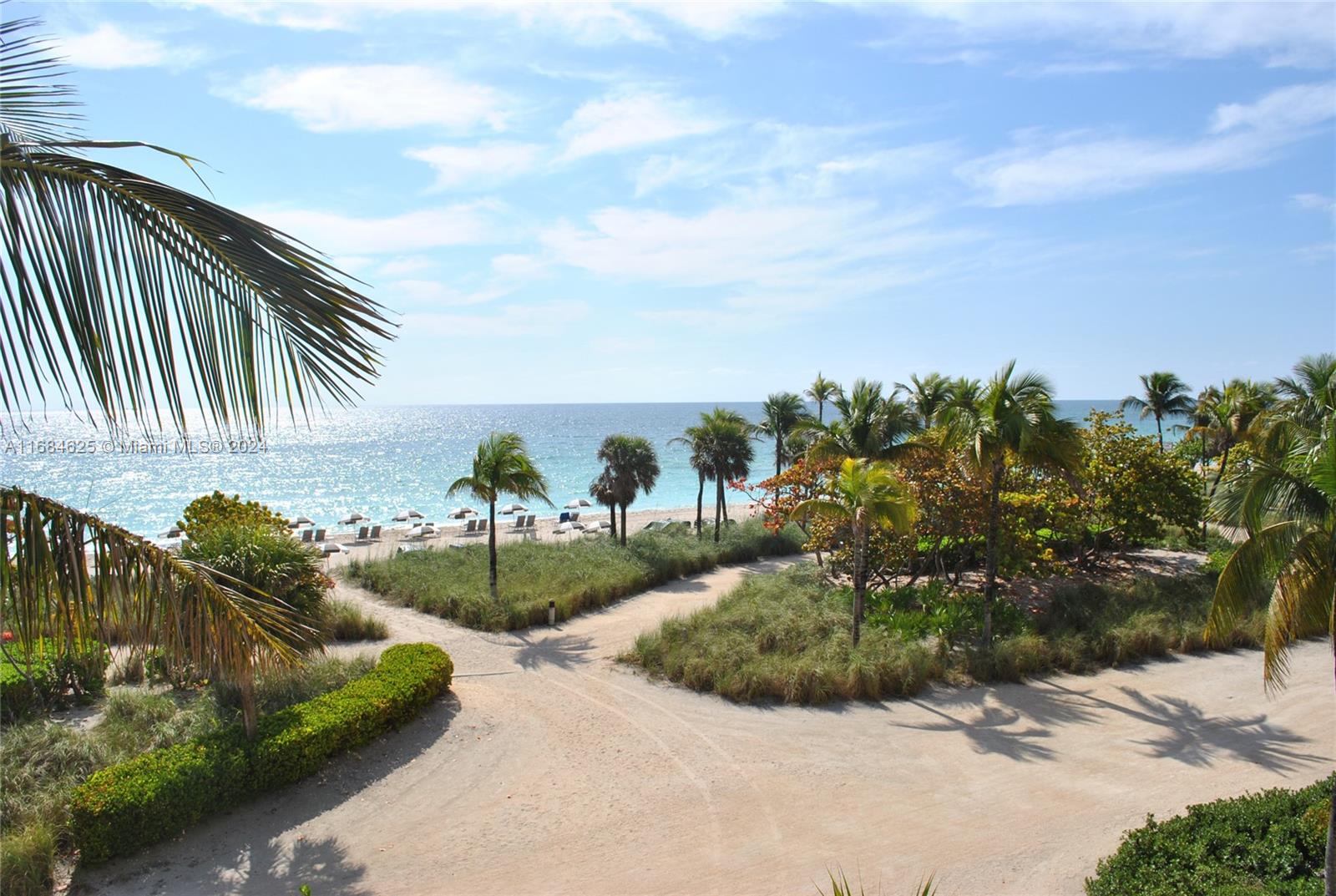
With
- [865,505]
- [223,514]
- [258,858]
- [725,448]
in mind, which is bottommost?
[258,858]

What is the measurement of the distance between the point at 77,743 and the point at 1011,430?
16353 mm

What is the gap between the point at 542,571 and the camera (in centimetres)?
2239

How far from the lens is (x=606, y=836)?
931 cm

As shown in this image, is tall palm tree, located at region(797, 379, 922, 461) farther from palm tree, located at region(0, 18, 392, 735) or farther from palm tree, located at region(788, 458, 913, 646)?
palm tree, located at region(0, 18, 392, 735)

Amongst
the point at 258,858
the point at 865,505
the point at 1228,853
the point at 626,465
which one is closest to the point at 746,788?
the point at 1228,853

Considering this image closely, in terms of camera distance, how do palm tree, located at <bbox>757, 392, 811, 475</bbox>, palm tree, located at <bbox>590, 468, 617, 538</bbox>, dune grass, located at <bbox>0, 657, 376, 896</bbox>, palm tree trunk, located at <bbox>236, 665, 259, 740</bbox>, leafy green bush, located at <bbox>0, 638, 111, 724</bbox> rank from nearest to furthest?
dune grass, located at <bbox>0, 657, 376, 896</bbox>
palm tree trunk, located at <bbox>236, 665, 259, 740</bbox>
leafy green bush, located at <bbox>0, 638, 111, 724</bbox>
palm tree, located at <bbox>590, 468, 617, 538</bbox>
palm tree, located at <bbox>757, 392, 811, 475</bbox>

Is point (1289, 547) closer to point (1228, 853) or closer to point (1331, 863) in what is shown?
point (1331, 863)

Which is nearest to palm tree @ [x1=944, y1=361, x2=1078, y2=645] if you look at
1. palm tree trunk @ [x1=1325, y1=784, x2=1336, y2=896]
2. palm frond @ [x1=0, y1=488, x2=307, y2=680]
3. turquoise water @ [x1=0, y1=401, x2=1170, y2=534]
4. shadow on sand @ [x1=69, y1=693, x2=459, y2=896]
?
palm tree trunk @ [x1=1325, y1=784, x2=1336, y2=896]

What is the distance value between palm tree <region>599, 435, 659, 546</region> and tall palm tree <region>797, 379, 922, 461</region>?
10725 mm

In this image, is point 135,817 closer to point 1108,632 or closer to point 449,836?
point 449,836

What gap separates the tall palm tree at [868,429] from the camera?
17.2m

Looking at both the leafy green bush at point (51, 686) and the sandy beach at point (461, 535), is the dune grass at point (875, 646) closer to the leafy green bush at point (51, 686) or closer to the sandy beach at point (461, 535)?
the leafy green bush at point (51, 686)

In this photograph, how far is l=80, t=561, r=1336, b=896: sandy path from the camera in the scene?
28.1 ft

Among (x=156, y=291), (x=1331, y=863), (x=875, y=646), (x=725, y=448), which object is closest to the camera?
(x=156, y=291)
